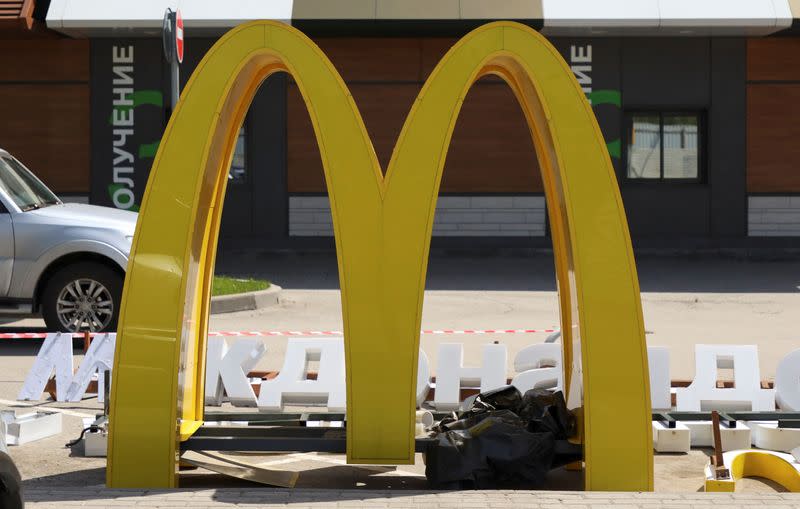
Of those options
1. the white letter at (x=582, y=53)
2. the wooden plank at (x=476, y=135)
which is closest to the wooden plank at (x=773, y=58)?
the white letter at (x=582, y=53)

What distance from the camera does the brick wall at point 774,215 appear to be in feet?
76.0

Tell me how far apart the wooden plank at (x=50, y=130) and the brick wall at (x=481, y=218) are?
4.30 m

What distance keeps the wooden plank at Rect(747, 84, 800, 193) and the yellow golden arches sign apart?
56.2 ft

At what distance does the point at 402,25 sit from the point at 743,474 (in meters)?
15.1

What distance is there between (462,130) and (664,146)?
3.71 meters

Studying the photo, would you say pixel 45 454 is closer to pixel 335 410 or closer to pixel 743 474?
pixel 335 410

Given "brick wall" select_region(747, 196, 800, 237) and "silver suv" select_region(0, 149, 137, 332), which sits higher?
"brick wall" select_region(747, 196, 800, 237)

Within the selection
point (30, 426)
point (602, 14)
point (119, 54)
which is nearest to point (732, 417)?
point (30, 426)

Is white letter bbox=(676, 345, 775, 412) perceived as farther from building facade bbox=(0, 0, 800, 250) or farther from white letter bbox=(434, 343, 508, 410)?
building facade bbox=(0, 0, 800, 250)

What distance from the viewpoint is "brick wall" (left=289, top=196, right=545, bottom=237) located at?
23.0 meters

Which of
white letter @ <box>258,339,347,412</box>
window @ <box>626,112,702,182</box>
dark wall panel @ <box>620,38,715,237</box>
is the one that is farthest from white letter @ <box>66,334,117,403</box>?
window @ <box>626,112,702,182</box>

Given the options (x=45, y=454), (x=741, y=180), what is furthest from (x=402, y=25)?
(x=45, y=454)

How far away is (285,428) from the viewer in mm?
7340

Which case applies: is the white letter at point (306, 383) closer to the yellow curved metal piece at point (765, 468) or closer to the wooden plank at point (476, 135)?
the yellow curved metal piece at point (765, 468)
